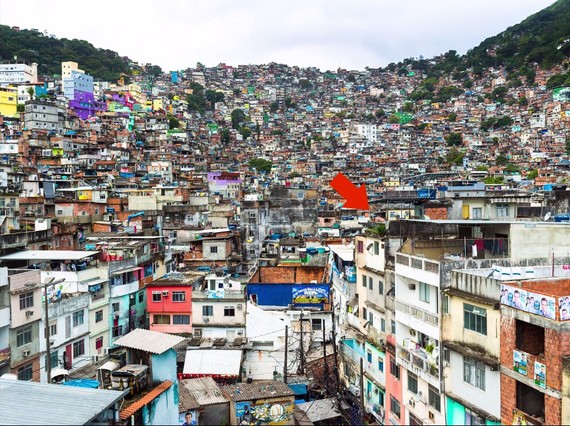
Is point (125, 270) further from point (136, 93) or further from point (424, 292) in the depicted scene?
point (136, 93)

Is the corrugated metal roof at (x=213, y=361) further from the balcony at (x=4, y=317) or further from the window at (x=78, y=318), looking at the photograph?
the balcony at (x=4, y=317)

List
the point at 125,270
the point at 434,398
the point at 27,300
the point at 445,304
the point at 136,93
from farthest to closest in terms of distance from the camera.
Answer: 1. the point at 136,93
2. the point at 125,270
3. the point at 27,300
4. the point at 434,398
5. the point at 445,304

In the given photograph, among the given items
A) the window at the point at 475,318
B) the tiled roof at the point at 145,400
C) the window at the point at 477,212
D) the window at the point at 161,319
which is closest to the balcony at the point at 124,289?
the window at the point at 161,319

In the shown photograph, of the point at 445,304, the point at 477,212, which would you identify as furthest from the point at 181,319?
the point at 445,304

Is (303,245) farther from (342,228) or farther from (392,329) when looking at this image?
(392,329)

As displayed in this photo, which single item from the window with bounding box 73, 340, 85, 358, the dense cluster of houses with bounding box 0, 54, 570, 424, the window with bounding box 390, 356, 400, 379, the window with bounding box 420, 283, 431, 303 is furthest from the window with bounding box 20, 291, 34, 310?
the window with bounding box 420, 283, 431, 303

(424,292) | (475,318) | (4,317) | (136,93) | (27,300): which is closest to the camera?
(475,318)
